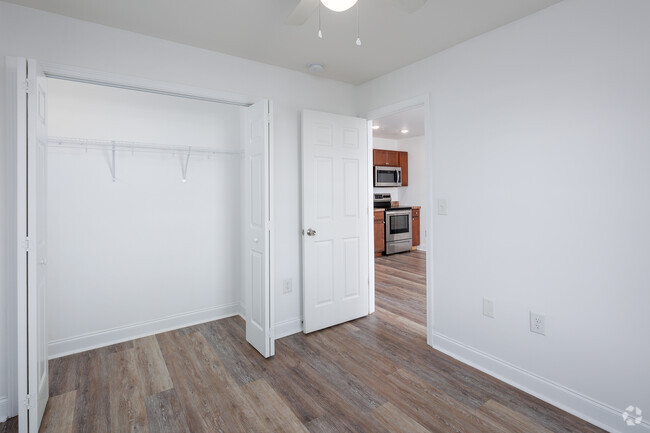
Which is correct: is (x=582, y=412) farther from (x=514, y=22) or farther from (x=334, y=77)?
(x=334, y=77)

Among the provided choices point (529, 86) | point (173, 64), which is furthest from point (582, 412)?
point (173, 64)

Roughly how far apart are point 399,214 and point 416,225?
2.47ft

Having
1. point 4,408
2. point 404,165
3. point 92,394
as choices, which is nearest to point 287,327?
point 92,394

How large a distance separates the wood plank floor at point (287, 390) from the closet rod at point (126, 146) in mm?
1759

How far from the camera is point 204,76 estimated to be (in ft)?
8.73

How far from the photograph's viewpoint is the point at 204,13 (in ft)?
6.95

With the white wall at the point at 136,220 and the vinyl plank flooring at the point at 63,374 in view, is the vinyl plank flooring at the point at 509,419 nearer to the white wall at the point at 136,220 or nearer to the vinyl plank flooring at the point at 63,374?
the white wall at the point at 136,220

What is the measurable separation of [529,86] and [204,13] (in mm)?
2176

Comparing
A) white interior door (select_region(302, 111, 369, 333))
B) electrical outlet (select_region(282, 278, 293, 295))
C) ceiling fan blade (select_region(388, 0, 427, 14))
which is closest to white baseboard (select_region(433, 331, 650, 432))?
white interior door (select_region(302, 111, 369, 333))

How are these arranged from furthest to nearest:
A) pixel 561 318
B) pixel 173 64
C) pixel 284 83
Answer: pixel 284 83 < pixel 173 64 < pixel 561 318

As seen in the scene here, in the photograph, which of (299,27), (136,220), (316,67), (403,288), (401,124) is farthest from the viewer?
(401,124)

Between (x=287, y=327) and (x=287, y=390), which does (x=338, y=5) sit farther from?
(x=287, y=327)

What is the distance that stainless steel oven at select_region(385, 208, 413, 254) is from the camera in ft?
22.4

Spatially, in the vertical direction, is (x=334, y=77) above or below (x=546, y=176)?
above
